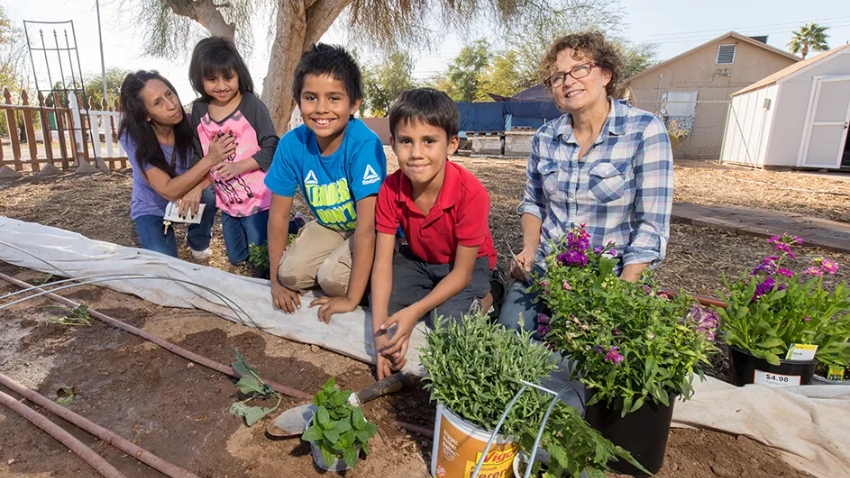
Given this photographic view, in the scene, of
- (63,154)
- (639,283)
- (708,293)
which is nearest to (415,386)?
(639,283)

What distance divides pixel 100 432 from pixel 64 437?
0.36ft

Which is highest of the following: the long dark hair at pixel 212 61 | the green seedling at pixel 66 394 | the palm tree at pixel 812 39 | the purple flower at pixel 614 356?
the palm tree at pixel 812 39

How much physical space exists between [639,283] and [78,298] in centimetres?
310

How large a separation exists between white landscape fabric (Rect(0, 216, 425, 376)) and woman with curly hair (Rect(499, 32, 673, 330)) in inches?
28.3

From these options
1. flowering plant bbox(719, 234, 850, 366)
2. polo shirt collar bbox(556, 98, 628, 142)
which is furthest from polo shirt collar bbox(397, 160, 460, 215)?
flowering plant bbox(719, 234, 850, 366)

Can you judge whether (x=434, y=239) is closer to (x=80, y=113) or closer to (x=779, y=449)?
(x=779, y=449)

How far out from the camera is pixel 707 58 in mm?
17859

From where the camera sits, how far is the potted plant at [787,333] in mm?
1765

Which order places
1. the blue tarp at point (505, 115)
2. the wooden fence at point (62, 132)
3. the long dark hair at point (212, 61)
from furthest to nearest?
1. the blue tarp at point (505, 115)
2. the wooden fence at point (62, 132)
3. the long dark hair at point (212, 61)

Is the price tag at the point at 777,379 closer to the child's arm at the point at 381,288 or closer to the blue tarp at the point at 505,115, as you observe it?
the child's arm at the point at 381,288

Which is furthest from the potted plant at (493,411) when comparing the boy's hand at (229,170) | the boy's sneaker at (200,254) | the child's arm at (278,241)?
the boy's sneaker at (200,254)

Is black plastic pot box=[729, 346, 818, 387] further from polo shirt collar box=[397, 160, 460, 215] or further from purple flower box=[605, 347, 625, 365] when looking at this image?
polo shirt collar box=[397, 160, 460, 215]

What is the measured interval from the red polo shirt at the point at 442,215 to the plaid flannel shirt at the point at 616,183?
339mm

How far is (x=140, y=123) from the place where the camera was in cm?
305
